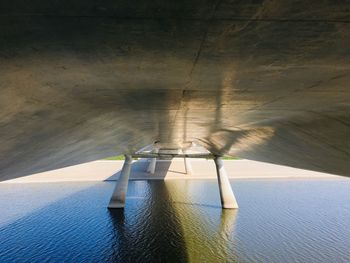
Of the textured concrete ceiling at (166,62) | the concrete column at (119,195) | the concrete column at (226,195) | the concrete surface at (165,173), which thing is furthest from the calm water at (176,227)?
the textured concrete ceiling at (166,62)

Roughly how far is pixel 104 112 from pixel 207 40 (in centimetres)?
583

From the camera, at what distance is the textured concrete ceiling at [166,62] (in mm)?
3238

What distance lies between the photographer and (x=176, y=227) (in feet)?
79.4

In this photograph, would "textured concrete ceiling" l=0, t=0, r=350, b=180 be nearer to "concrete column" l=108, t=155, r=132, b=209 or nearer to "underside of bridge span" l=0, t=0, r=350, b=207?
"underside of bridge span" l=0, t=0, r=350, b=207

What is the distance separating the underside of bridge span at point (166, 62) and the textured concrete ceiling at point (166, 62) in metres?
0.02

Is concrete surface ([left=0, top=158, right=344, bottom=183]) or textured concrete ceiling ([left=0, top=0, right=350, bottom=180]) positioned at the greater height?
concrete surface ([left=0, top=158, right=344, bottom=183])

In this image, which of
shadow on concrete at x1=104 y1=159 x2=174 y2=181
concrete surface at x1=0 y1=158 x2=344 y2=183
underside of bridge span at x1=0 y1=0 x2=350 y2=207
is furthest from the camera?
shadow on concrete at x1=104 y1=159 x2=174 y2=181

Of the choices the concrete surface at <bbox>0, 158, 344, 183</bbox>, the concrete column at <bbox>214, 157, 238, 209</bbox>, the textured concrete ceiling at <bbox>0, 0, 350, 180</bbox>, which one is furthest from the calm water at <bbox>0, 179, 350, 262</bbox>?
the textured concrete ceiling at <bbox>0, 0, 350, 180</bbox>

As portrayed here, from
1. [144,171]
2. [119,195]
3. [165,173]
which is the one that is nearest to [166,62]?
[119,195]

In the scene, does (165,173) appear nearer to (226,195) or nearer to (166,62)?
(226,195)

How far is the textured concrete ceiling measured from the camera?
10.6 feet

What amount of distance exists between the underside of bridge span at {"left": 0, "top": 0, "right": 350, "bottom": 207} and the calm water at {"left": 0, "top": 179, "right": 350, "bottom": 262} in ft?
37.9

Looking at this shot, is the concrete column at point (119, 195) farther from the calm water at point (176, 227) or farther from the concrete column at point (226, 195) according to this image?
the concrete column at point (226, 195)

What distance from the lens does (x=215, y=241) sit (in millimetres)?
20641
